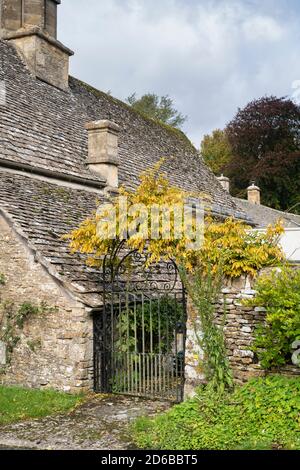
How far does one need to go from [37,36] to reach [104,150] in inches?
203

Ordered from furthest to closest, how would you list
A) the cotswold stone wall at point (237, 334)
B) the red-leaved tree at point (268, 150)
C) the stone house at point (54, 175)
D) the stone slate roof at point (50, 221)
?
the red-leaved tree at point (268, 150), the stone slate roof at point (50, 221), the stone house at point (54, 175), the cotswold stone wall at point (237, 334)

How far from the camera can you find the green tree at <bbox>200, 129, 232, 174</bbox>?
4616 cm

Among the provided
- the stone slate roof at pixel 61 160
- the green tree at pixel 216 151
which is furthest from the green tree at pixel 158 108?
the stone slate roof at pixel 61 160

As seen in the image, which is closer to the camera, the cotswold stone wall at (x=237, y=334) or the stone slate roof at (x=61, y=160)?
the cotswold stone wall at (x=237, y=334)

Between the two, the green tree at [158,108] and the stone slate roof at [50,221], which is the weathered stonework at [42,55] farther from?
the green tree at [158,108]

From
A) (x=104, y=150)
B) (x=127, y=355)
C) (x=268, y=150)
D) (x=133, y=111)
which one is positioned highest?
(x=268, y=150)

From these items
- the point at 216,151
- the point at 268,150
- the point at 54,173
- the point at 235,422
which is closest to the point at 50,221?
the point at 54,173

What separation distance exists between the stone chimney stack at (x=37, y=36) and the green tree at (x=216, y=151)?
88.8 feet

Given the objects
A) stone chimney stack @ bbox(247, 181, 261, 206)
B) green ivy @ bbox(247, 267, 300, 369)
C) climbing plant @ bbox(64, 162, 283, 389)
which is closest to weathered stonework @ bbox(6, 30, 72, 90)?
climbing plant @ bbox(64, 162, 283, 389)

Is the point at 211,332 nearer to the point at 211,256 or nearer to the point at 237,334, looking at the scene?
the point at 237,334

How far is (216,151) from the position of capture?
47312mm

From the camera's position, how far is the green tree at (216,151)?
46156 millimetres

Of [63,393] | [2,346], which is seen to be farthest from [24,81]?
[63,393]

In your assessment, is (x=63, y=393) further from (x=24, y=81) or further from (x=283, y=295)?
(x=24, y=81)
